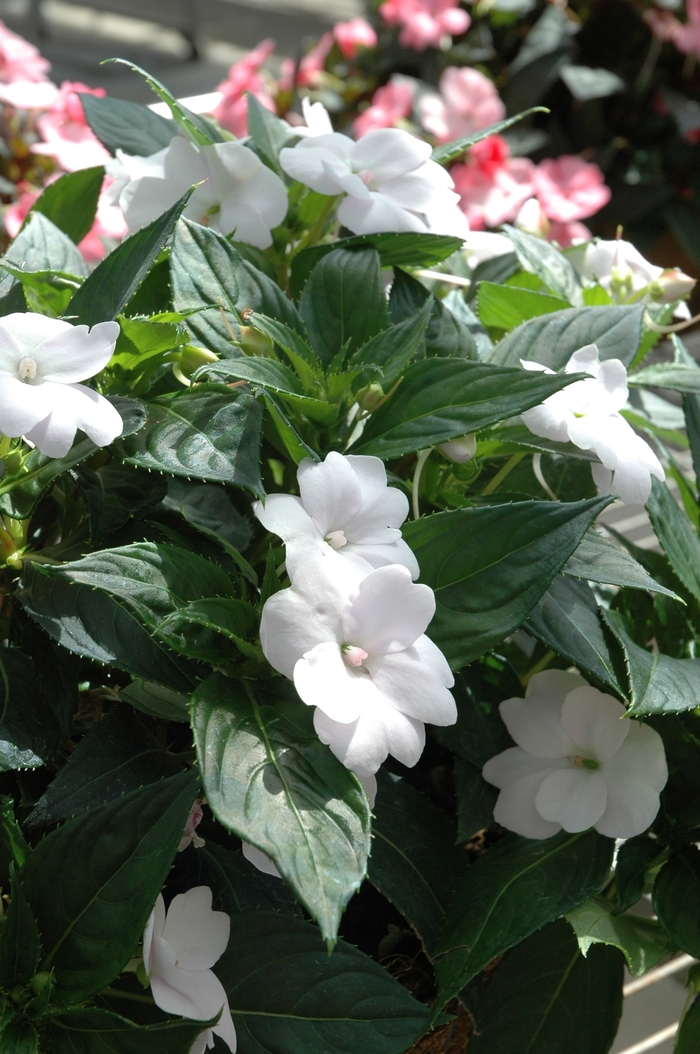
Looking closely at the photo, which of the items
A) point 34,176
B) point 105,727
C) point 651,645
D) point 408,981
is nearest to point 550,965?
point 408,981

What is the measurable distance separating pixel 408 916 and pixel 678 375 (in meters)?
0.41

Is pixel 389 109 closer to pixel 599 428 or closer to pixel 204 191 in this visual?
pixel 204 191

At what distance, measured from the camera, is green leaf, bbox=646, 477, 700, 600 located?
25.6 inches

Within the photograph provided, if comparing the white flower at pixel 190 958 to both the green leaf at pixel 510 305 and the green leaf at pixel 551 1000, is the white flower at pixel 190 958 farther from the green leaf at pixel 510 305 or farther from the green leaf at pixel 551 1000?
the green leaf at pixel 510 305

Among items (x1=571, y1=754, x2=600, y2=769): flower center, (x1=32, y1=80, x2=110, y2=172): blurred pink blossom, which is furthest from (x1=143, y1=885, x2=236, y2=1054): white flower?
(x1=32, y1=80, x2=110, y2=172): blurred pink blossom

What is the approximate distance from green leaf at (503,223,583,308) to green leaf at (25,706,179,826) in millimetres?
450

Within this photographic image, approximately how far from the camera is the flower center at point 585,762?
2.04ft

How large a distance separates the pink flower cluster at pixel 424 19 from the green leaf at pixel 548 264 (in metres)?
1.34

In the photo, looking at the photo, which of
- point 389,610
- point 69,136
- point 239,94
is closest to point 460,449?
point 389,610

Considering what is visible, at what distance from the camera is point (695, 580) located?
0.67m

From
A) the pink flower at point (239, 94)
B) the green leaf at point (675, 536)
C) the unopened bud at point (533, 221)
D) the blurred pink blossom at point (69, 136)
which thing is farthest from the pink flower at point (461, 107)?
the green leaf at point (675, 536)

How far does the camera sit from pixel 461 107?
1.81 metres

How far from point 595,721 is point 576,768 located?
3 centimetres

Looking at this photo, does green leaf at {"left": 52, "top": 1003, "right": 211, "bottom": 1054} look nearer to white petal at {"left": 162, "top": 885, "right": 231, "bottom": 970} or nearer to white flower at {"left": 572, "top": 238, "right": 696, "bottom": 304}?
white petal at {"left": 162, "top": 885, "right": 231, "bottom": 970}
